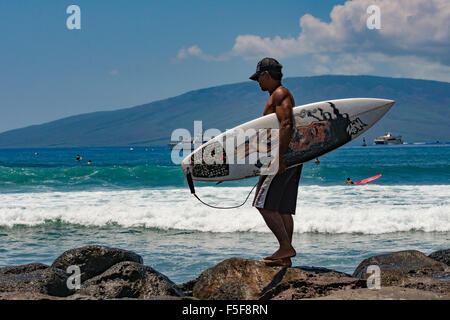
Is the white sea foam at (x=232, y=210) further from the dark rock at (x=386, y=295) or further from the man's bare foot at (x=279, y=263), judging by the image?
the dark rock at (x=386, y=295)


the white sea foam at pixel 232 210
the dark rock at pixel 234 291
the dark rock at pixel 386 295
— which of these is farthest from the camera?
the white sea foam at pixel 232 210

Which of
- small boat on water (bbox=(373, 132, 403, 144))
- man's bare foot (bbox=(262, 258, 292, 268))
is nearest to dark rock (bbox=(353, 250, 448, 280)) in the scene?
man's bare foot (bbox=(262, 258, 292, 268))

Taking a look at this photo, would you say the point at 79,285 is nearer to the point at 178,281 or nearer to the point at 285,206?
the point at 178,281

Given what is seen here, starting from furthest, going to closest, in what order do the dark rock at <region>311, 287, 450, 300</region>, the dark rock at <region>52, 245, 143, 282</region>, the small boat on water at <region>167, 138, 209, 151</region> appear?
the small boat on water at <region>167, 138, 209, 151</region> < the dark rock at <region>52, 245, 143, 282</region> < the dark rock at <region>311, 287, 450, 300</region>

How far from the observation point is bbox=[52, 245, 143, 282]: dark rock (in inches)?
251

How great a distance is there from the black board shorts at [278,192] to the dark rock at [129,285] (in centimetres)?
133

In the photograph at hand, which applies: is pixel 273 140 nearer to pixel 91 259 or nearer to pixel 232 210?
pixel 91 259

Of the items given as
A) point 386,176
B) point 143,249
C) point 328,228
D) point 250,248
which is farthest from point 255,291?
point 386,176

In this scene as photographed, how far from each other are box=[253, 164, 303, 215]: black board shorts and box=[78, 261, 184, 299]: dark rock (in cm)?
133

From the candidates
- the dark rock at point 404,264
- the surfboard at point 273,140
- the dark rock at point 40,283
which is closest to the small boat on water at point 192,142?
the surfboard at point 273,140

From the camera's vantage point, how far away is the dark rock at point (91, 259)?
20.9 feet

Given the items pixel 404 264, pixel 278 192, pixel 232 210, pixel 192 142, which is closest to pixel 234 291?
pixel 278 192

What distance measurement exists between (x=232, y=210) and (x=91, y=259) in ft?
25.6

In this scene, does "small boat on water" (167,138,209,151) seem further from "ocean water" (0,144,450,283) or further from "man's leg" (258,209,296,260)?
"ocean water" (0,144,450,283)
